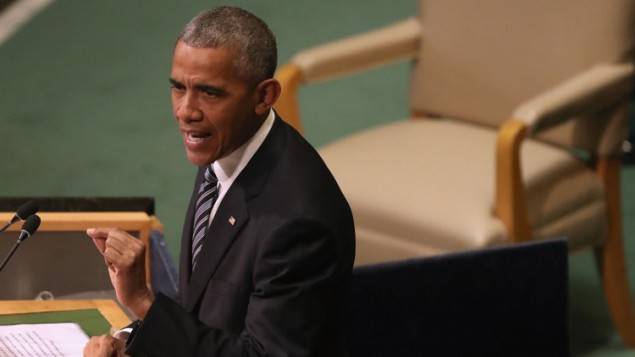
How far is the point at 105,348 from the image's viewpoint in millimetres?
2154

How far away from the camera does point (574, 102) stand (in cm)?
373

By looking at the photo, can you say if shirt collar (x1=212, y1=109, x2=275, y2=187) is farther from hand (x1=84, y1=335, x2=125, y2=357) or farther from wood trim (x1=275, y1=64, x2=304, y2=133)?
wood trim (x1=275, y1=64, x2=304, y2=133)

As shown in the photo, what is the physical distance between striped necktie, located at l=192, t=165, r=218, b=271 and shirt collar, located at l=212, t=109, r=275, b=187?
0.29 ft

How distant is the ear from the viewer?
202cm

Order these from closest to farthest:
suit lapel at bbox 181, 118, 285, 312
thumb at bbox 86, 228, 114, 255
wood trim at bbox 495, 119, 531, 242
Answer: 1. suit lapel at bbox 181, 118, 285, 312
2. thumb at bbox 86, 228, 114, 255
3. wood trim at bbox 495, 119, 531, 242

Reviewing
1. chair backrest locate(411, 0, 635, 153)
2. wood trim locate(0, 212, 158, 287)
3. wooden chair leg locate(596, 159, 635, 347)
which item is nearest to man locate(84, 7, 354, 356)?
wood trim locate(0, 212, 158, 287)

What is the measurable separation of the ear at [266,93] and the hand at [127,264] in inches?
12.3

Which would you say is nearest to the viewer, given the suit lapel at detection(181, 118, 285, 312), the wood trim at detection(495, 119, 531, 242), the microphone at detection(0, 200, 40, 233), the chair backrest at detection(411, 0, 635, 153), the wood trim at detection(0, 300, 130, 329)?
the suit lapel at detection(181, 118, 285, 312)

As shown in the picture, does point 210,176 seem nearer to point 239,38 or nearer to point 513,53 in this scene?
point 239,38

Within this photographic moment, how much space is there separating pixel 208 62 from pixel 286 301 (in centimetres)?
38

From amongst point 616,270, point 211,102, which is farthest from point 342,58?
point 211,102

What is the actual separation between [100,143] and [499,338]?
3.11 m

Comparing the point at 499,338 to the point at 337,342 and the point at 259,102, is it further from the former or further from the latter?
the point at 259,102

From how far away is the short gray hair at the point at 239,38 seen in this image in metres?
1.98
